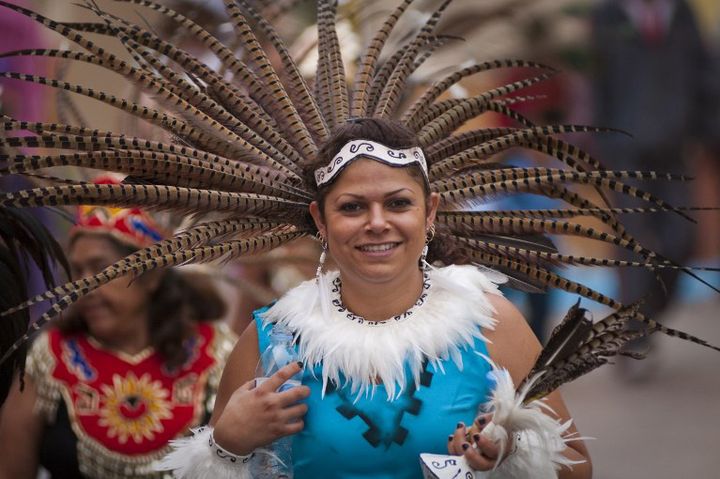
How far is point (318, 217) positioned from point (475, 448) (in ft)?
2.45

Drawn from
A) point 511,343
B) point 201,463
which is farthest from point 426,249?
point 201,463

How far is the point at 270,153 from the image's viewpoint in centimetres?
363

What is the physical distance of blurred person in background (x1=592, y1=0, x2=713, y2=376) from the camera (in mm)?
10047

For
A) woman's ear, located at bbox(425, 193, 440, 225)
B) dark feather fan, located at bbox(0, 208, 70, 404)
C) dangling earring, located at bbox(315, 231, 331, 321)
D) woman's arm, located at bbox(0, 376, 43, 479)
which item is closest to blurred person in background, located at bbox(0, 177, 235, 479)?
woman's arm, located at bbox(0, 376, 43, 479)

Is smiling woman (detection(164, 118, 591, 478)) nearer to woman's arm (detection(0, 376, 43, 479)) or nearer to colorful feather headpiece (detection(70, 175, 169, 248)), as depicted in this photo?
woman's arm (detection(0, 376, 43, 479))

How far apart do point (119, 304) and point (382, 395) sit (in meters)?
1.60

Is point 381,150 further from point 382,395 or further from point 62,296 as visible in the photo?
point 62,296

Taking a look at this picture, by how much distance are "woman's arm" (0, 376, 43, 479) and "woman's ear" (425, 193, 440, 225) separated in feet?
5.35

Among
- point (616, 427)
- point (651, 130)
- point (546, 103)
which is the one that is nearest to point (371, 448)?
point (616, 427)

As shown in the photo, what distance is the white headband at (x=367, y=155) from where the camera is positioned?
130 inches

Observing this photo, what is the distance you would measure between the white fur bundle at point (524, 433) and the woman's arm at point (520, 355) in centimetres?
12

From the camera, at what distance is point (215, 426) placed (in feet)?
10.8

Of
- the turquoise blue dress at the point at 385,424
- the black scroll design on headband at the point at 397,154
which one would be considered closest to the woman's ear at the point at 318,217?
the black scroll design on headband at the point at 397,154

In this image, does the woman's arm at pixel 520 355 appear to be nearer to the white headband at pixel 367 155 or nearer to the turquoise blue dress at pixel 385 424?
the turquoise blue dress at pixel 385 424
